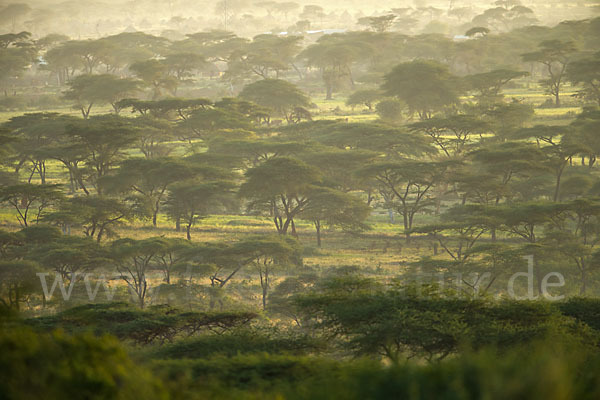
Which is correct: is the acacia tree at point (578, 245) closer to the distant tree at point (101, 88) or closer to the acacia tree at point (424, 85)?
the acacia tree at point (424, 85)

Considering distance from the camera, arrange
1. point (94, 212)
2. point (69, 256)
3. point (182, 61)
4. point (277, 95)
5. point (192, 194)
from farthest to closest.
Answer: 1. point (182, 61)
2. point (277, 95)
3. point (192, 194)
4. point (94, 212)
5. point (69, 256)

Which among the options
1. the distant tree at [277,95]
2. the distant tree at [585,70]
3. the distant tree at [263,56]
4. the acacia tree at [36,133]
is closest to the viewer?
the acacia tree at [36,133]

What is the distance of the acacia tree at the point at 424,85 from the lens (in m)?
45.0

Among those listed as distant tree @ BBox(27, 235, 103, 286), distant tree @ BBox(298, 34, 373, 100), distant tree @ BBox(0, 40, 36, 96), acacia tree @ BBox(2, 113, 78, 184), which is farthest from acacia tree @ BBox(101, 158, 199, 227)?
distant tree @ BBox(0, 40, 36, 96)

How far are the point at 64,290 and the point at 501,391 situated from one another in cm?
2067

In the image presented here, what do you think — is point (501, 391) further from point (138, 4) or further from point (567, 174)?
point (138, 4)

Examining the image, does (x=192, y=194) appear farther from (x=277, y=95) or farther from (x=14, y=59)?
(x=14, y=59)

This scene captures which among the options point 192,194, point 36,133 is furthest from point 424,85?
point 36,133

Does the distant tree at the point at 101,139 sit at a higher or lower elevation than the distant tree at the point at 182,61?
lower

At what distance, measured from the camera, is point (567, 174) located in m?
36.3

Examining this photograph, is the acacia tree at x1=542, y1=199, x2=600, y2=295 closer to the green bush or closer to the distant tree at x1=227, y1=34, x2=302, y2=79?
the green bush

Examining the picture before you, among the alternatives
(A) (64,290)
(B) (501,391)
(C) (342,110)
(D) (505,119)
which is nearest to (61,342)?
(B) (501,391)

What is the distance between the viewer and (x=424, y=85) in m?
45.0

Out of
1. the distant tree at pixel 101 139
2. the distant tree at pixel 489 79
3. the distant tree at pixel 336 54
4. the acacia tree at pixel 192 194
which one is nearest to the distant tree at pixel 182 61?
the distant tree at pixel 336 54
